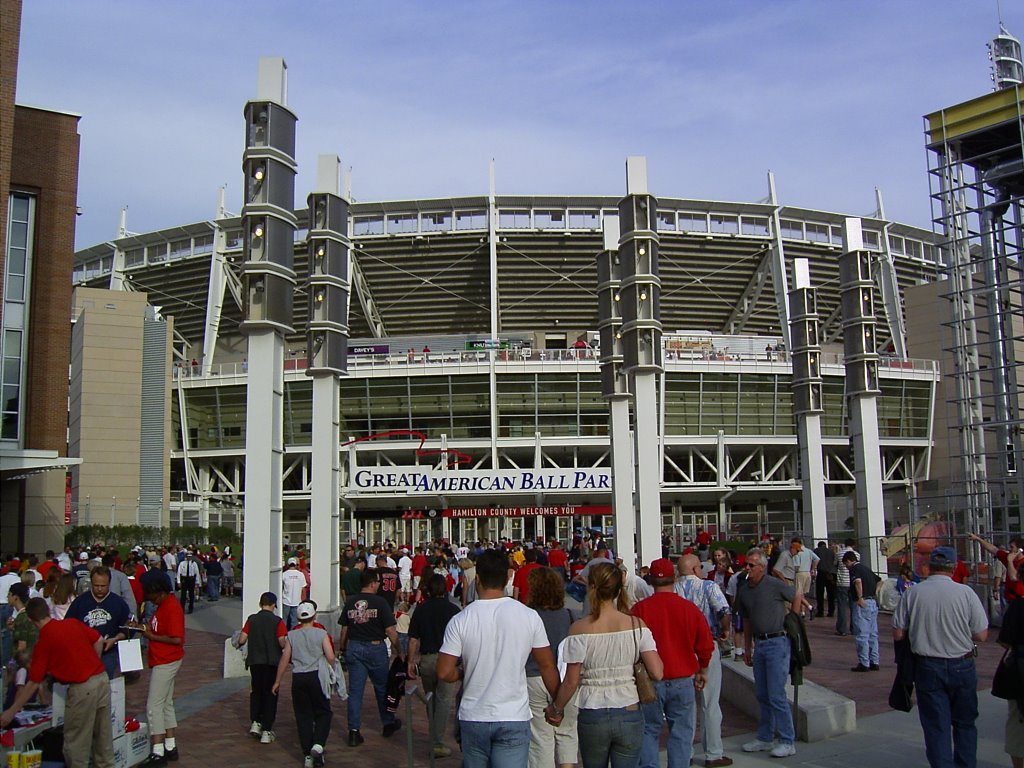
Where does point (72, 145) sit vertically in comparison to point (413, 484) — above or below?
above

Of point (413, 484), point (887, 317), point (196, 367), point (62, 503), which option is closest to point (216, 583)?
point (62, 503)

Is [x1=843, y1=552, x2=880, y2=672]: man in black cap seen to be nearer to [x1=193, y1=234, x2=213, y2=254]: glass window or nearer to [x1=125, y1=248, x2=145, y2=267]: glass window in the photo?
[x1=193, y1=234, x2=213, y2=254]: glass window

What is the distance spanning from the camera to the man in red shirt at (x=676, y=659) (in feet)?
22.5

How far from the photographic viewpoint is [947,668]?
7133 millimetres

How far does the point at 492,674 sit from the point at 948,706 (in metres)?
4.01

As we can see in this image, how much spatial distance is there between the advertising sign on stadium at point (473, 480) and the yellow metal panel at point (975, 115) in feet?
78.8

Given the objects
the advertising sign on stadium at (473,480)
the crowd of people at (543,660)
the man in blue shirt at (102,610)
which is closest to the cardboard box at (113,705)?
the crowd of people at (543,660)

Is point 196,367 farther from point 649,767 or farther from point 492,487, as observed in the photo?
point 649,767

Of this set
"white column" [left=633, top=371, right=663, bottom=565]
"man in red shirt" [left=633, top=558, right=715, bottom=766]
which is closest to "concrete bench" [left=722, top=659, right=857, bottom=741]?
"man in red shirt" [left=633, top=558, right=715, bottom=766]

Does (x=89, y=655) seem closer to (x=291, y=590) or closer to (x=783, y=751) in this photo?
(x=783, y=751)

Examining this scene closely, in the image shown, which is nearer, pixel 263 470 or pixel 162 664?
pixel 162 664

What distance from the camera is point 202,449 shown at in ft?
178

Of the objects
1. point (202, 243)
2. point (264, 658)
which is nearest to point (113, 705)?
point (264, 658)

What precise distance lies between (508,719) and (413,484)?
41513 mm
